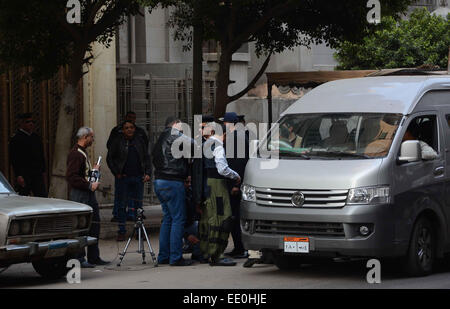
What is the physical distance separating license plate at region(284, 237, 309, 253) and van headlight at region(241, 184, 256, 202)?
76 centimetres

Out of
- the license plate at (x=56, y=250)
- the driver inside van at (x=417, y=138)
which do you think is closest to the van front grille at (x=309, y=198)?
the driver inside van at (x=417, y=138)

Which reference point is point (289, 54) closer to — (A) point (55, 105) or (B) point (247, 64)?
(B) point (247, 64)

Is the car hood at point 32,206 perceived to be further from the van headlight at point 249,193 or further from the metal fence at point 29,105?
the metal fence at point 29,105

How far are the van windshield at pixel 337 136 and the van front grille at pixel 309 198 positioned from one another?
624 mm

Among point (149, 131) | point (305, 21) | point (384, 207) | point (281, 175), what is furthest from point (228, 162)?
point (149, 131)

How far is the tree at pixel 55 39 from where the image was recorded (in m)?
16.2

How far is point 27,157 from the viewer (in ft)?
55.4

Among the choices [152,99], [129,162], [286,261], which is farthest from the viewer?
[152,99]

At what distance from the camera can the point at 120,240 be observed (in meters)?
16.4

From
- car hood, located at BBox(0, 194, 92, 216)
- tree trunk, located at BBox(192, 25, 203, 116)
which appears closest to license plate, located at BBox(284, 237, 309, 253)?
car hood, located at BBox(0, 194, 92, 216)

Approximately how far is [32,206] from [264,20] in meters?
8.07

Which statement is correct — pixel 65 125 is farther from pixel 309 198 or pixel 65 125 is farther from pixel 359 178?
pixel 359 178

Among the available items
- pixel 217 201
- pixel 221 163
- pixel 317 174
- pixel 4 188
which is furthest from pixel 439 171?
pixel 4 188
